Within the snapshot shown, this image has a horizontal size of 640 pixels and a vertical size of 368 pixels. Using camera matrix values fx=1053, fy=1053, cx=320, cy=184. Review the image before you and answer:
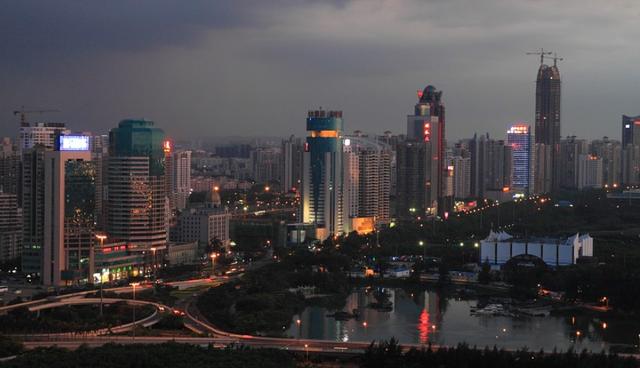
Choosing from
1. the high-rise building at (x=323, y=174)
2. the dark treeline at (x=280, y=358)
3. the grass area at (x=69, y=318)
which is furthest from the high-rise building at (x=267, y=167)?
the dark treeline at (x=280, y=358)

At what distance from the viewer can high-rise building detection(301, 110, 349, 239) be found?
20.5 m

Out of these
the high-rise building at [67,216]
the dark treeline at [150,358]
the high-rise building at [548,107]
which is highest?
the high-rise building at [548,107]

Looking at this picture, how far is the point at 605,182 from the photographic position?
136 ft

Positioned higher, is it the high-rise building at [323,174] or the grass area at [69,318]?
the high-rise building at [323,174]

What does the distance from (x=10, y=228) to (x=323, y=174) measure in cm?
606

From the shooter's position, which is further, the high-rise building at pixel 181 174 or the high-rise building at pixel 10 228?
the high-rise building at pixel 181 174

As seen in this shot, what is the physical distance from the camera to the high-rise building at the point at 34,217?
14281 mm

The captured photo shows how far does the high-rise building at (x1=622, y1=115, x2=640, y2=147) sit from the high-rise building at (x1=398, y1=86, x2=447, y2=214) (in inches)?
732

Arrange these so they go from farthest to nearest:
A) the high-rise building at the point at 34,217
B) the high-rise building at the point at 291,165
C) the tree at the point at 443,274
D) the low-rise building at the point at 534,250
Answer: the high-rise building at the point at 291,165 → the low-rise building at the point at 534,250 → the tree at the point at 443,274 → the high-rise building at the point at 34,217

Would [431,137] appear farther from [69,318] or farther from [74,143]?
[69,318]

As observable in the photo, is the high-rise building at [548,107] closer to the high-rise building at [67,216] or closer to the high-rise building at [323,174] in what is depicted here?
the high-rise building at [323,174]

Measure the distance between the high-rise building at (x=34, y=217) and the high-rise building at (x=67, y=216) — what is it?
0.10 m

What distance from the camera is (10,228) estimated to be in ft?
57.9

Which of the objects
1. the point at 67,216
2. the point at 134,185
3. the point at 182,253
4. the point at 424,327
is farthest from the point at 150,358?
the point at 182,253
